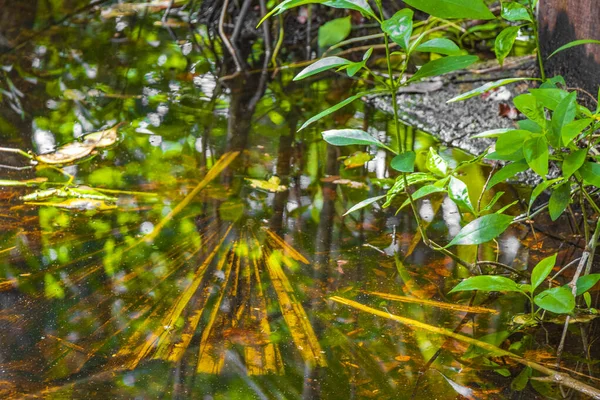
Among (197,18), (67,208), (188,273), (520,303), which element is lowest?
(520,303)

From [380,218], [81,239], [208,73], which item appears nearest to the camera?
[81,239]

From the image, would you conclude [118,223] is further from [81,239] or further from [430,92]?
[430,92]

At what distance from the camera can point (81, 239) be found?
1741 mm

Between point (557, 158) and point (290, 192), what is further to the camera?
point (290, 192)

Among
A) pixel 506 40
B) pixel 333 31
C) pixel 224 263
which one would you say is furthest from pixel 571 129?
pixel 333 31

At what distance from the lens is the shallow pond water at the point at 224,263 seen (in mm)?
1261

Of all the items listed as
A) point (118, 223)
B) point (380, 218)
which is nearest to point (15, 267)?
point (118, 223)

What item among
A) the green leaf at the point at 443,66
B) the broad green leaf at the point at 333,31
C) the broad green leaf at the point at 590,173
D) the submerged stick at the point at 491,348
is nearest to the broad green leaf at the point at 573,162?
the broad green leaf at the point at 590,173

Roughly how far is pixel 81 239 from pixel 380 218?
2.46ft

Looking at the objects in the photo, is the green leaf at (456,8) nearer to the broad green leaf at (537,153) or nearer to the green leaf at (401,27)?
the green leaf at (401,27)

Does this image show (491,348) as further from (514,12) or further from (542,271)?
(514,12)

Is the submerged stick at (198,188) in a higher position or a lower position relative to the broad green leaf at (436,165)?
lower

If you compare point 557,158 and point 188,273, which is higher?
point 557,158

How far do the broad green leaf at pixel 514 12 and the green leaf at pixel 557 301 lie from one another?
0.55 meters
